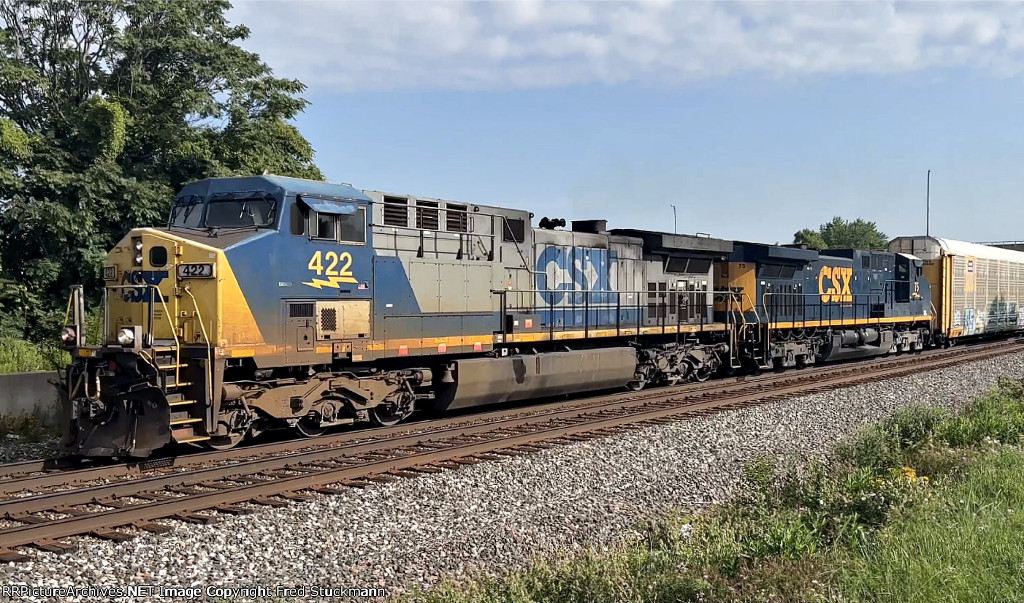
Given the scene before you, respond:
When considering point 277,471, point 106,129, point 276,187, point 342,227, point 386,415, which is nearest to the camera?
point 277,471

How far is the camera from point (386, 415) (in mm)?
11250

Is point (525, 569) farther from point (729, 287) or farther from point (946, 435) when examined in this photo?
point (729, 287)

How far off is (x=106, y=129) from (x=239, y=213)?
798cm

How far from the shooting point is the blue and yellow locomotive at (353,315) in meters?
8.45

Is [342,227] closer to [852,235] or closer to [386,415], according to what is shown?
[386,415]

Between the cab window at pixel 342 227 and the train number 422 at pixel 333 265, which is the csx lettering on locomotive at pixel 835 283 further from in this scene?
the train number 422 at pixel 333 265

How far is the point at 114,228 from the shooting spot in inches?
621

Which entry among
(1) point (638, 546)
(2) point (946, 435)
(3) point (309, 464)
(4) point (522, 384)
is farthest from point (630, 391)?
(1) point (638, 546)

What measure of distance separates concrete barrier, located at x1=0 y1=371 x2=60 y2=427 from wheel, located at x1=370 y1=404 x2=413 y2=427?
426 cm

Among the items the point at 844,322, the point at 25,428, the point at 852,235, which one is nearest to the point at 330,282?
the point at 25,428

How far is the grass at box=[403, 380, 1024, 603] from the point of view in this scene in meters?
4.55

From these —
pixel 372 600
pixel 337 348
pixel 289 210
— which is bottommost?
pixel 372 600

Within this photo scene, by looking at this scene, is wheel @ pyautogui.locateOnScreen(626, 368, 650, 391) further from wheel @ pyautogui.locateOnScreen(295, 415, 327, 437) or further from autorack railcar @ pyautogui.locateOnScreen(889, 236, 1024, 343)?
autorack railcar @ pyautogui.locateOnScreen(889, 236, 1024, 343)

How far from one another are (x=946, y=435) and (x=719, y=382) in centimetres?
684
